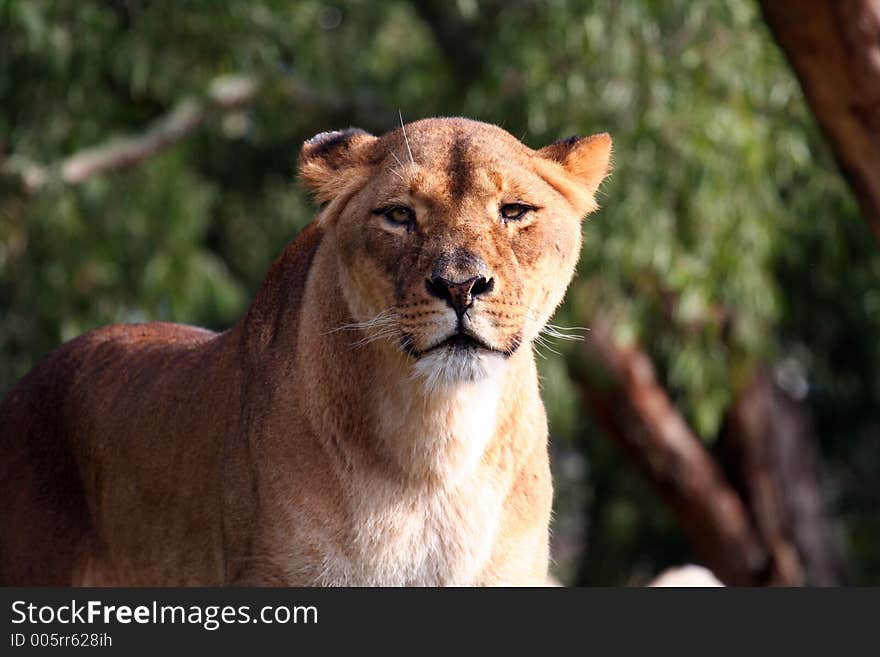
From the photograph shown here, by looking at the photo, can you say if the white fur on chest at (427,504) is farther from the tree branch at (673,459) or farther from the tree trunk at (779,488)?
the tree trunk at (779,488)

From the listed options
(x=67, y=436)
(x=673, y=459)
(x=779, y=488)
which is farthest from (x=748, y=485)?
(x=67, y=436)

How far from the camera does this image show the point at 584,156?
11.8 ft

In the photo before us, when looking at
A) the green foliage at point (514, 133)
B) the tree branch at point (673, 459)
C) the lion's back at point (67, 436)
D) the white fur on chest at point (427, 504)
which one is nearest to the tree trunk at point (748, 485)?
the tree branch at point (673, 459)

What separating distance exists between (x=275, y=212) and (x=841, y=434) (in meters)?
5.19

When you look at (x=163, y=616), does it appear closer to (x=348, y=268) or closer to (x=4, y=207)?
(x=348, y=268)

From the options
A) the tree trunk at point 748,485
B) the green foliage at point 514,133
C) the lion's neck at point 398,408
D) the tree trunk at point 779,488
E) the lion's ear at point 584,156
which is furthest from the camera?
the tree trunk at point 779,488

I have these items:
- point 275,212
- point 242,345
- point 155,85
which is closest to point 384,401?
point 242,345

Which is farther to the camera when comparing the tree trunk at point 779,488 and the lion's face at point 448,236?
the tree trunk at point 779,488

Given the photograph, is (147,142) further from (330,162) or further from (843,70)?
(330,162)

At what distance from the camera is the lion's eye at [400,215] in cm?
323

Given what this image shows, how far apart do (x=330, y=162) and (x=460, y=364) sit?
66 cm

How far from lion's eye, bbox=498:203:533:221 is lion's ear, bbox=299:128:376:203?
388 mm

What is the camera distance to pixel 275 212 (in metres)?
11.4

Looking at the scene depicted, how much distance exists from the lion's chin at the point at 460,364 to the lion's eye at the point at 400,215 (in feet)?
0.97
